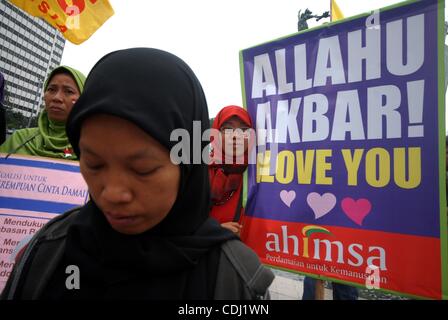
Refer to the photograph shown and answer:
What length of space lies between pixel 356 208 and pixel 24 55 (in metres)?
87.2

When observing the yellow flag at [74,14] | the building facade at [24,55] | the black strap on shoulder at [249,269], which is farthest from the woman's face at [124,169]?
the building facade at [24,55]

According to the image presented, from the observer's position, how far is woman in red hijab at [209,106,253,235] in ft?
6.57

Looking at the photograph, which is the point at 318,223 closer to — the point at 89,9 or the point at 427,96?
the point at 427,96

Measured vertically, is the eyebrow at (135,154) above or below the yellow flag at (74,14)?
below

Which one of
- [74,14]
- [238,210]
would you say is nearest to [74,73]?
[74,14]

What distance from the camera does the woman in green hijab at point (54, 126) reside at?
5.61 feet

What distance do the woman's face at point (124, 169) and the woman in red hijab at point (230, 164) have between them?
1309 mm

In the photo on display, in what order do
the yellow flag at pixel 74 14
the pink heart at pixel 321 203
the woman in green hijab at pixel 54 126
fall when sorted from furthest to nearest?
the yellow flag at pixel 74 14
the woman in green hijab at pixel 54 126
the pink heart at pixel 321 203

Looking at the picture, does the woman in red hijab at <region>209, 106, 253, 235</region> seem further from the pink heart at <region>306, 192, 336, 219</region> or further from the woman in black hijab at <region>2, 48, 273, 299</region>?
the woman in black hijab at <region>2, 48, 273, 299</region>

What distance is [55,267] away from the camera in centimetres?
80

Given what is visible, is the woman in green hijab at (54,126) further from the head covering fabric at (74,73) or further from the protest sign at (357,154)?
the protest sign at (357,154)

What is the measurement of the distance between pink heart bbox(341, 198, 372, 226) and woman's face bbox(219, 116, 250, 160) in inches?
30.0

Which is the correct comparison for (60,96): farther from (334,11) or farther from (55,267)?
(334,11)
